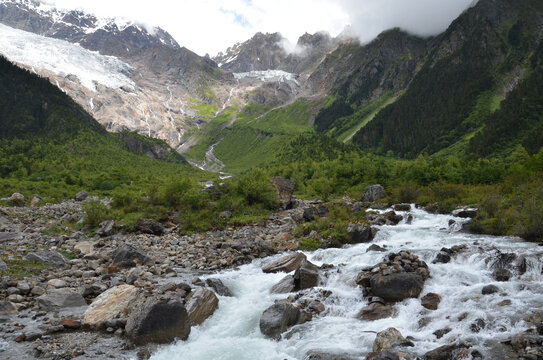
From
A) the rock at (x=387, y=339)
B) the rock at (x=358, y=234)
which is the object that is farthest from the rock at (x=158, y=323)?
the rock at (x=358, y=234)

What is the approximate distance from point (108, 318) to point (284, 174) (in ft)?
190

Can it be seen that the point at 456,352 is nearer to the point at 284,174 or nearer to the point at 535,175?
the point at 535,175

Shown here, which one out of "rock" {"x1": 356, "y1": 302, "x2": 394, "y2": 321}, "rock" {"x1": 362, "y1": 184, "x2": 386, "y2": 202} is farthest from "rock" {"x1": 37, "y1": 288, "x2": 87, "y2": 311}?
"rock" {"x1": 362, "y1": 184, "x2": 386, "y2": 202}

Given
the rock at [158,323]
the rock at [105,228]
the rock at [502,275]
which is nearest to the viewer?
the rock at [158,323]

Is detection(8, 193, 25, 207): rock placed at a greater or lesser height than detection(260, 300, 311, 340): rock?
greater

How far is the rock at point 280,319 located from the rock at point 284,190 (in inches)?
1035

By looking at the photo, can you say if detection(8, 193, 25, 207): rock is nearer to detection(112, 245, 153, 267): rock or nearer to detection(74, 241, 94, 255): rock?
detection(74, 241, 94, 255): rock

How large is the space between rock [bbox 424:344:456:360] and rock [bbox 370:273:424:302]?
13.0ft

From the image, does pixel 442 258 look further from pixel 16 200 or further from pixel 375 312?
pixel 16 200

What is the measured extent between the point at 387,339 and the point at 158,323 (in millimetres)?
8213

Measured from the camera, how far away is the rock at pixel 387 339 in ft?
35.5

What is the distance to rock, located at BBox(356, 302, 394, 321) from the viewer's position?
524 inches

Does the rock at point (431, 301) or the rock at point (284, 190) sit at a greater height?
the rock at point (284, 190)

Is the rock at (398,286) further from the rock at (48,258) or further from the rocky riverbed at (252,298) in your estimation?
the rock at (48,258)
